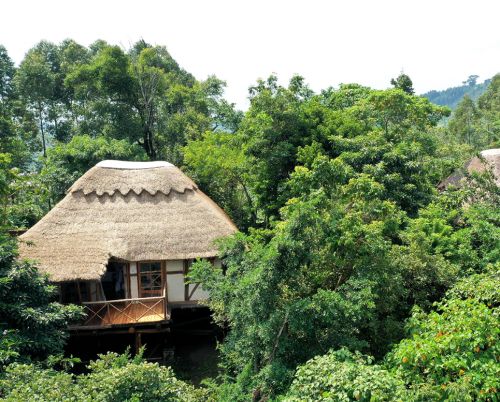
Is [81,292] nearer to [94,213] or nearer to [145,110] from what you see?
[94,213]

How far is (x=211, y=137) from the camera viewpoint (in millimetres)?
22625

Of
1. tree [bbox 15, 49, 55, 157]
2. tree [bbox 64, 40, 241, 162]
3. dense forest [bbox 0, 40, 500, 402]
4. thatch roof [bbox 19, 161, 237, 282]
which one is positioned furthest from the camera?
tree [bbox 15, 49, 55, 157]

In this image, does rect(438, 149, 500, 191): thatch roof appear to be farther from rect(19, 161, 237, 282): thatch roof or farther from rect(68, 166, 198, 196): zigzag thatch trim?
rect(68, 166, 198, 196): zigzag thatch trim

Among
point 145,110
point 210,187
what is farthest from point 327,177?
point 145,110

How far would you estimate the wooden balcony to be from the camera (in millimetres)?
12070

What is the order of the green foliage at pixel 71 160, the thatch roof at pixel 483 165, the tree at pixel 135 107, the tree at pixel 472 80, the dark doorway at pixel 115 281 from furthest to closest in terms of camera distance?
the tree at pixel 472 80
the tree at pixel 135 107
the green foliage at pixel 71 160
the thatch roof at pixel 483 165
the dark doorway at pixel 115 281

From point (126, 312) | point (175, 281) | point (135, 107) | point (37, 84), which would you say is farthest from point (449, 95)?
point (126, 312)

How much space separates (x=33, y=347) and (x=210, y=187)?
14509 mm

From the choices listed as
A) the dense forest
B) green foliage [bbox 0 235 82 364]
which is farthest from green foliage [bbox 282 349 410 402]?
green foliage [bbox 0 235 82 364]

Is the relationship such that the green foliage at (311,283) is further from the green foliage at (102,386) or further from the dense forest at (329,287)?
the green foliage at (102,386)

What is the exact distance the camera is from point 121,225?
13258mm

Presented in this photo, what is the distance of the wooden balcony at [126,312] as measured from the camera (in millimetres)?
12070

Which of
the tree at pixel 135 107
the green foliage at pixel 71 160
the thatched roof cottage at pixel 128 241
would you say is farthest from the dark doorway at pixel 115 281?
the tree at pixel 135 107

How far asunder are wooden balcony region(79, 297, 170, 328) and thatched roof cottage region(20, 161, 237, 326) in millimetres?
32
